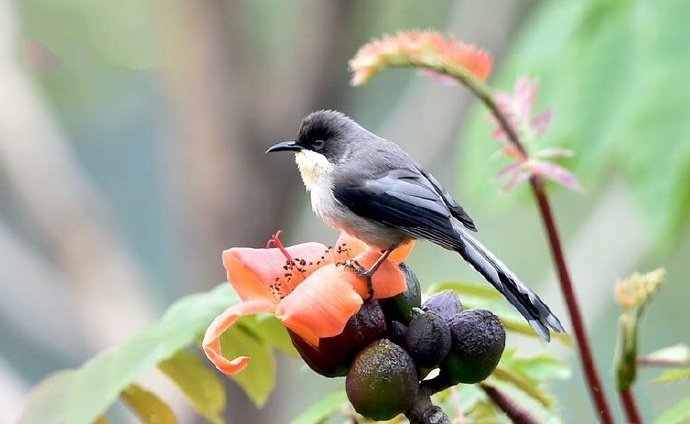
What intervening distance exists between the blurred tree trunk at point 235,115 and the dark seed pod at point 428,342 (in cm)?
322

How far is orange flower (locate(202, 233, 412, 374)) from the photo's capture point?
936mm

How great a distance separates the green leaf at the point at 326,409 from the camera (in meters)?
1.27

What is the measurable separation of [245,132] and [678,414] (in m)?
3.40

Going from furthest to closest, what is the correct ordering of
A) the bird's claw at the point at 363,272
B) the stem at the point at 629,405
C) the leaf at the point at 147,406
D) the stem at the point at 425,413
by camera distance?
the leaf at the point at 147,406, the stem at the point at 629,405, the bird's claw at the point at 363,272, the stem at the point at 425,413

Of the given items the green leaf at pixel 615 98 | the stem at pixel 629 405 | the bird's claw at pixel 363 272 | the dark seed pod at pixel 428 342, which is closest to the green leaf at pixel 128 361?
the bird's claw at pixel 363 272

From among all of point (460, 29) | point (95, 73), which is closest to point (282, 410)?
point (460, 29)

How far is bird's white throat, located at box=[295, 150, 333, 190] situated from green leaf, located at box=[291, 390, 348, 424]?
420 millimetres

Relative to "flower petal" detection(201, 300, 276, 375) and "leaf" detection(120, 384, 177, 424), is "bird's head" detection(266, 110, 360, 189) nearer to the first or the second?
"leaf" detection(120, 384, 177, 424)

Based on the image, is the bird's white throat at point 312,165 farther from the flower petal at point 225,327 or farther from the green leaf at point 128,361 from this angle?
the flower petal at point 225,327

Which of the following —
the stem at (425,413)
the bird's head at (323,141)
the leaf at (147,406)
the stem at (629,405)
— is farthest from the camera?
the bird's head at (323,141)

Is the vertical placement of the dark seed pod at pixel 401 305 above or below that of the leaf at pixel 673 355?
above

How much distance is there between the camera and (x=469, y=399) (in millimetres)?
1301

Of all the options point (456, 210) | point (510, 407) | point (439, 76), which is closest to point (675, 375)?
point (510, 407)

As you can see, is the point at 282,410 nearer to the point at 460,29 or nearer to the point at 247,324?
the point at 460,29
